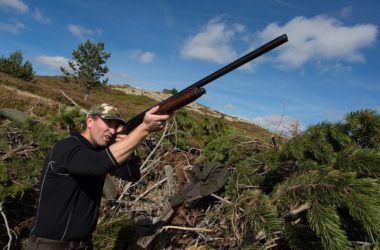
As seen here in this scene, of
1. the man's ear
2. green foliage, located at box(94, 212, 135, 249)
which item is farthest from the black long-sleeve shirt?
green foliage, located at box(94, 212, 135, 249)

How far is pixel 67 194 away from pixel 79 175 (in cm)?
19

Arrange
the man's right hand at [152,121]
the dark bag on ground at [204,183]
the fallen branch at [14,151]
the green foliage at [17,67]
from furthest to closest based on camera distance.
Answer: the green foliage at [17,67] → the fallen branch at [14,151] → the dark bag on ground at [204,183] → the man's right hand at [152,121]

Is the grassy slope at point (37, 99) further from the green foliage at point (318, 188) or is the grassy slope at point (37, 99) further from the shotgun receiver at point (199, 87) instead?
the shotgun receiver at point (199, 87)

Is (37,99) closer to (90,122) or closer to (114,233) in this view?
(114,233)

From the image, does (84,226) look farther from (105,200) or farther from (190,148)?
(190,148)

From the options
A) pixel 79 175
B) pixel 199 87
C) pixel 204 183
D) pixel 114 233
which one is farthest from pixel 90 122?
pixel 114 233

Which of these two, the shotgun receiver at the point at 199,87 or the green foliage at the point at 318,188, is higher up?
the shotgun receiver at the point at 199,87

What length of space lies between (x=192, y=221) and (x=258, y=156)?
1.11 m

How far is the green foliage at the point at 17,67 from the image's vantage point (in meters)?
44.9

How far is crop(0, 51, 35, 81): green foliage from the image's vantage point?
44.9 meters

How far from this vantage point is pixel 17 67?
4650 centimetres

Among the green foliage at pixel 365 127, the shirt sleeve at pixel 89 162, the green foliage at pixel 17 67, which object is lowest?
the shirt sleeve at pixel 89 162

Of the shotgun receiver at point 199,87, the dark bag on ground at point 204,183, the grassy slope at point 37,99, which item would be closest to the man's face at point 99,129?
the shotgun receiver at point 199,87

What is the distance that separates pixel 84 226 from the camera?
125 inches
